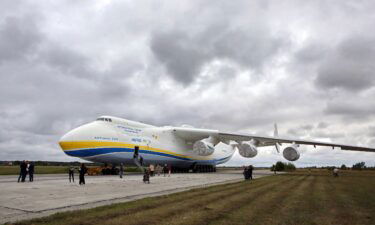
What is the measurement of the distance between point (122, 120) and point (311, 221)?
63.4ft

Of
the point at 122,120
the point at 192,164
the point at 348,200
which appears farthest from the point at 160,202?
the point at 192,164

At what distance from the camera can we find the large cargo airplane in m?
21.0

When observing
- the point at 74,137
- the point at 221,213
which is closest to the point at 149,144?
the point at 74,137

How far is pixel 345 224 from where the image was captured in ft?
21.9

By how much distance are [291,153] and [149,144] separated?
11.9 meters

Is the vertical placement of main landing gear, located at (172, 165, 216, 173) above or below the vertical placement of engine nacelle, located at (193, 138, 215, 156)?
below

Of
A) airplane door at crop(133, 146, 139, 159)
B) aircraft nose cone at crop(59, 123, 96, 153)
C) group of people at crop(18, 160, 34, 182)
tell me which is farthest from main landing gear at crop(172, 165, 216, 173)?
group of people at crop(18, 160, 34, 182)

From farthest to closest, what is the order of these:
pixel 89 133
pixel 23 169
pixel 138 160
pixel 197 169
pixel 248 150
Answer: pixel 197 169 < pixel 248 150 < pixel 138 160 < pixel 89 133 < pixel 23 169

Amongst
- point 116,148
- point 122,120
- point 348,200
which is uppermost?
point 122,120

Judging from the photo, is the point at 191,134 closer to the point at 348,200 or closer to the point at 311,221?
the point at 348,200

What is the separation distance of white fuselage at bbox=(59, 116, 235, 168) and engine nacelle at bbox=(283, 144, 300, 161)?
10037 mm

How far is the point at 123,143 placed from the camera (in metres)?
23.0

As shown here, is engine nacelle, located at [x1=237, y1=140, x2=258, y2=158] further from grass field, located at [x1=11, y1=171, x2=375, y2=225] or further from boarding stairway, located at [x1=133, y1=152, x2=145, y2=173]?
grass field, located at [x1=11, y1=171, x2=375, y2=225]

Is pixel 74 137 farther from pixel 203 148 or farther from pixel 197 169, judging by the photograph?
pixel 197 169
